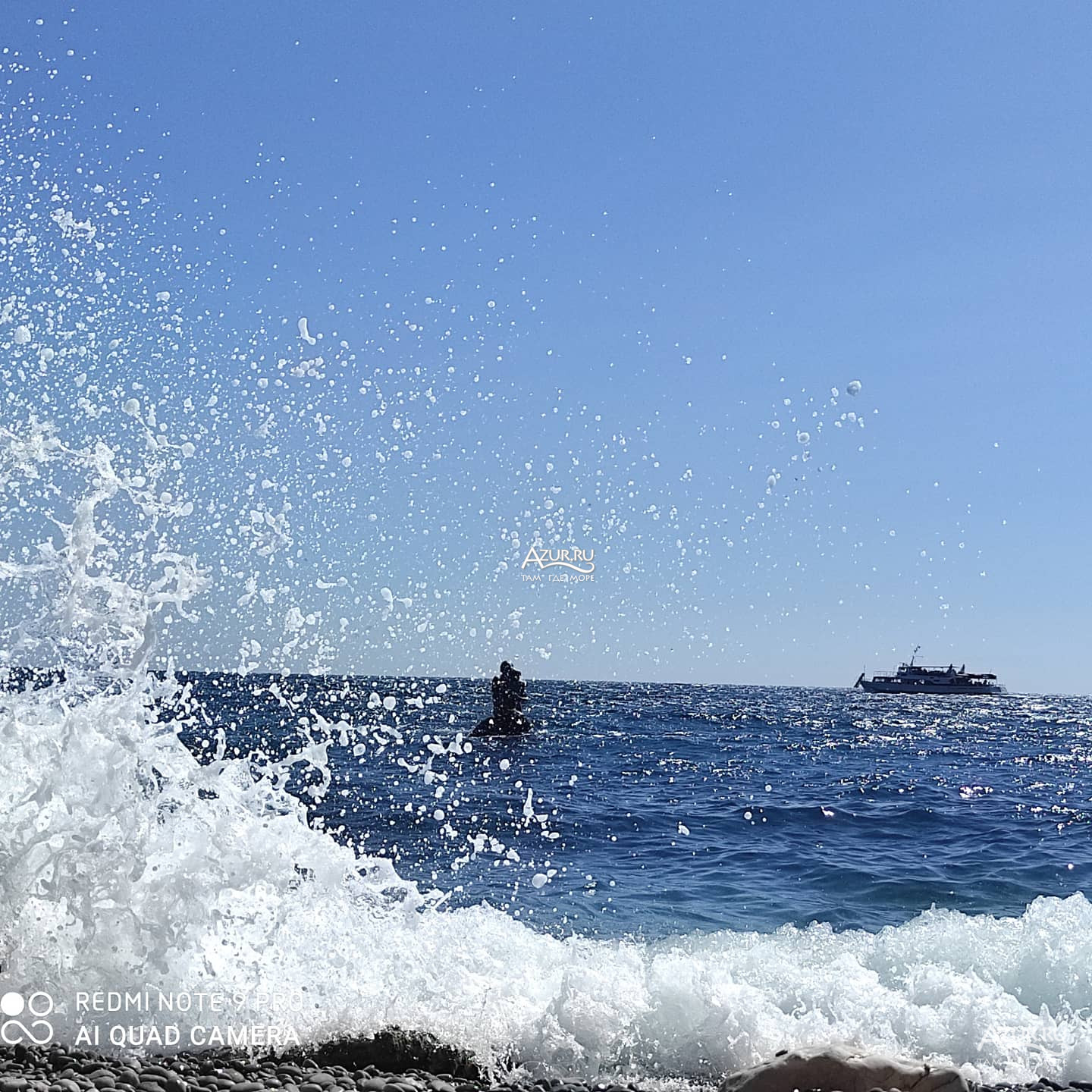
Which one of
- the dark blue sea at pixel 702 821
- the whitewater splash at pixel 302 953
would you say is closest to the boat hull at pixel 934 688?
the dark blue sea at pixel 702 821

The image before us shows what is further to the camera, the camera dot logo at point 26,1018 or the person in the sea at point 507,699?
the person in the sea at point 507,699

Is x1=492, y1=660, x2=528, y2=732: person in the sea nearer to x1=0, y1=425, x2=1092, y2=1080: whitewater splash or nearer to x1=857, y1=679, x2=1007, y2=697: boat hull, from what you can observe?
x1=0, y1=425, x2=1092, y2=1080: whitewater splash

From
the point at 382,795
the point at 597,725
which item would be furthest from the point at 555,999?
the point at 597,725

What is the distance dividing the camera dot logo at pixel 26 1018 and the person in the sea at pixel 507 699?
22.8 metres

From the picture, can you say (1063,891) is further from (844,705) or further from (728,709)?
(844,705)

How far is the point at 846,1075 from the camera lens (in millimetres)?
5281

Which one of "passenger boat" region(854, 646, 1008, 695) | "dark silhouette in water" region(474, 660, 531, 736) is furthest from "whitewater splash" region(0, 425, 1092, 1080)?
"passenger boat" region(854, 646, 1008, 695)

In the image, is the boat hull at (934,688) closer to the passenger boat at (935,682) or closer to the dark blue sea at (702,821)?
the passenger boat at (935,682)

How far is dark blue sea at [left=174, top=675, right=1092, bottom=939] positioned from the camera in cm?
1074

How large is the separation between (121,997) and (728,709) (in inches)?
1902

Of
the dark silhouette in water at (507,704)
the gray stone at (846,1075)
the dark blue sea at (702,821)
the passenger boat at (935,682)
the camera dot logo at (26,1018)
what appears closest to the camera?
the gray stone at (846,1075)

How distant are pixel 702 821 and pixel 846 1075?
34.0 feet

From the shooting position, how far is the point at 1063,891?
11.6m

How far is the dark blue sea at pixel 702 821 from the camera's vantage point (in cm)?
1074
